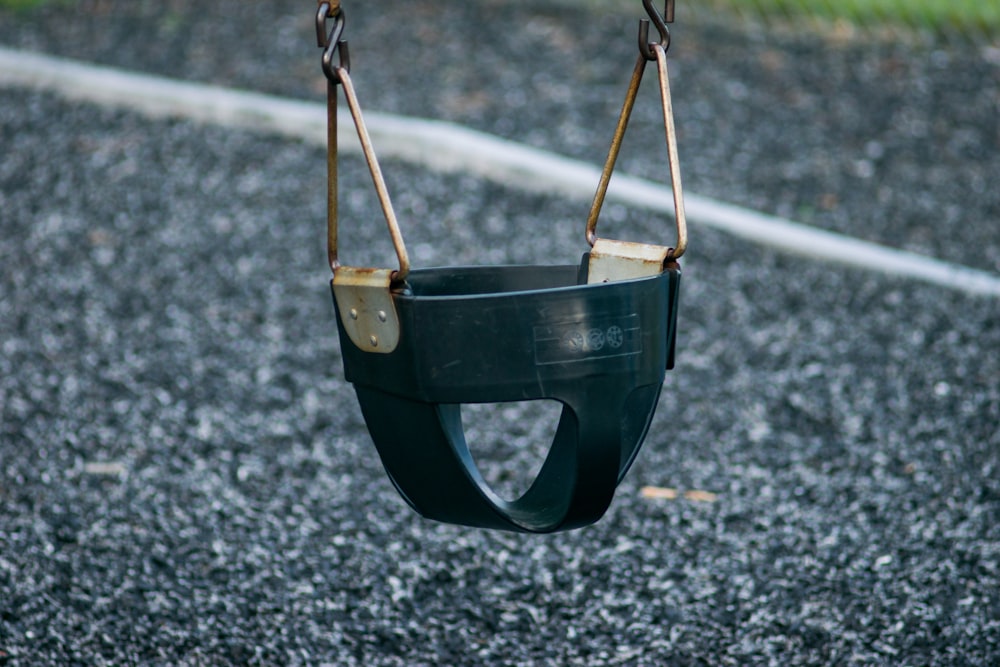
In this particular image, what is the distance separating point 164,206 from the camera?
163 inches

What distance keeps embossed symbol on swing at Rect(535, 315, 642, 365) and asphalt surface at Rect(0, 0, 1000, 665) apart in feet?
2.78

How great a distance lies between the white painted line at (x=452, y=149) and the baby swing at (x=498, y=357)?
2.43m

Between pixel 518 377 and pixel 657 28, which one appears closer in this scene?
pixel 518 377

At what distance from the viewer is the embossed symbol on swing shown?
1345 mm

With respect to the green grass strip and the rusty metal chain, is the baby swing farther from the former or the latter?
the green grass strip

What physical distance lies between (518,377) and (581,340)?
9 cm

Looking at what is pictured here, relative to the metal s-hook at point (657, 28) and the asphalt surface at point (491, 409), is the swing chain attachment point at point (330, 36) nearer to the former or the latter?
the metal s-hook at point (657, 28)

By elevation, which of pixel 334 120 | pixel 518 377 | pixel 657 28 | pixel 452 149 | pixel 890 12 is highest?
pixel 890 12

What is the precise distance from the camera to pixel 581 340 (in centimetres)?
135

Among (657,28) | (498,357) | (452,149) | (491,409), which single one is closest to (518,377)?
(498,357)

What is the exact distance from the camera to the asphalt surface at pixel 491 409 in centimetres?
208

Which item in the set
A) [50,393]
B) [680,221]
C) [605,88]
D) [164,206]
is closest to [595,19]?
[605,88]

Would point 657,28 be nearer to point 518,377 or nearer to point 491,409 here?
point 518,377

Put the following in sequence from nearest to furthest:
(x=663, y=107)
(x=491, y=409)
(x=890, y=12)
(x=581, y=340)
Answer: (x=581, y=340) → (x=663, y=107) → (x=491, y=409) → (x=890, y=12)
